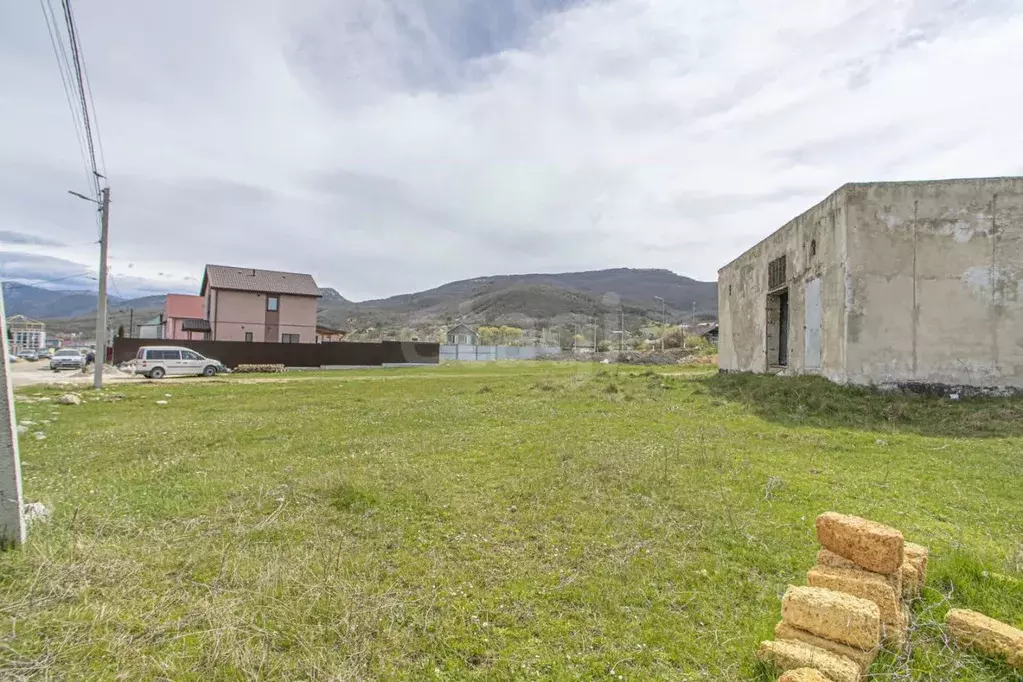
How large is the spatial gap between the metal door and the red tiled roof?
136 ft

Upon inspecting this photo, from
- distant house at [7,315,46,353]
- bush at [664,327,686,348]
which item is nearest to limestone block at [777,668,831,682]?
bush at [664,327,686,348]

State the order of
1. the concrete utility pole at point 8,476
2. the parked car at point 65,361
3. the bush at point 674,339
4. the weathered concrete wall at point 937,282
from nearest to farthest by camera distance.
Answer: the concrete utility pole at point 8,476
the weathered concrete wall at point 937,282
the parked car at point 65,361
the bush at point 674,339

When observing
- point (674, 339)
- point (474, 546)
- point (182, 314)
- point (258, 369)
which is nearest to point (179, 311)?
point (182, 314)

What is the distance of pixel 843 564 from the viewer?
10.3 ft

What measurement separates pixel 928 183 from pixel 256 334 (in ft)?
149

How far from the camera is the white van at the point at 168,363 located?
84.4 feet

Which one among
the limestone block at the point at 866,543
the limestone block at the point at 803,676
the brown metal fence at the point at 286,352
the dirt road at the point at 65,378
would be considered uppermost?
the brown metal fence at the point at 286,352

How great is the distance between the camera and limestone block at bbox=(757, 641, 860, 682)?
236 cm

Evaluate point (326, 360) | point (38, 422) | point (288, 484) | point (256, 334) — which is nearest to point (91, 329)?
point (256, 334)

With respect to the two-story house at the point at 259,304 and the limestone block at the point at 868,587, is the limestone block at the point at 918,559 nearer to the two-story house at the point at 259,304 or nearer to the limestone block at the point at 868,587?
the limestone block at the point at 868,587

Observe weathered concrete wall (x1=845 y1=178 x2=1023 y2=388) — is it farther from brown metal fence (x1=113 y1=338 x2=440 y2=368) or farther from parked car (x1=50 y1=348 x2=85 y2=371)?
parked car (x1=50 y1=348 x2=85 y2=371)

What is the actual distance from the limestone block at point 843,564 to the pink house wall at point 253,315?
152 feet

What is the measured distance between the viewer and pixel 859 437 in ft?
28.0

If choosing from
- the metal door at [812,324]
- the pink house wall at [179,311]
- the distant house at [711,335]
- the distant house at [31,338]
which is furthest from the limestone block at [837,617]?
the distant house at [31,338]
